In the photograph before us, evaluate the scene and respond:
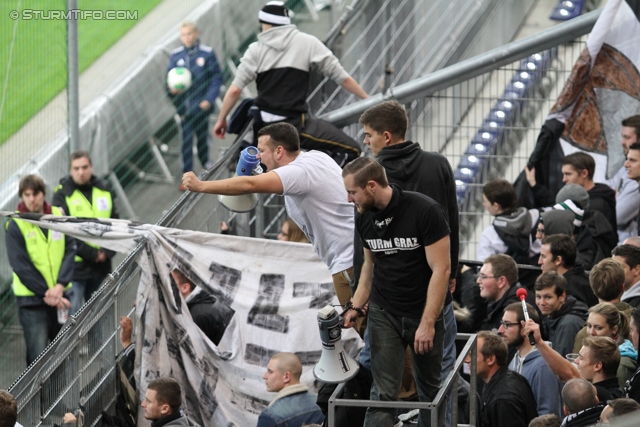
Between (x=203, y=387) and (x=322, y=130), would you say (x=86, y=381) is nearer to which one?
(x=203, y=387)

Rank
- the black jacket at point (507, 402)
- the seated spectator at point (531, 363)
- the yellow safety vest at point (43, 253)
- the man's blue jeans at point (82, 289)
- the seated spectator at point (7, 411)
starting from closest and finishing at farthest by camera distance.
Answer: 1. the seated spectator at point (7, 411)
2. the black jacket at point (507, 402)
3. the seated spectator at point (531, 363)
4. the yellow safety vest at point (43, 253)
5. the man's blue jeans at point (82, 289)

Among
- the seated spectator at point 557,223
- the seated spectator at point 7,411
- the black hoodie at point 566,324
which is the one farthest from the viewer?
the seated spectator at point 557,223

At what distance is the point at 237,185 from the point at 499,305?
9.03 ft

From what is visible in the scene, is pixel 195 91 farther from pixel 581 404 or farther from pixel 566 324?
pixel 581 404

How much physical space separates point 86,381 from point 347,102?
4678 mm

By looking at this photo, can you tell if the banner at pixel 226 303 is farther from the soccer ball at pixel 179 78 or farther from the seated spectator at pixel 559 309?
the soccer ball at pixel 179 78

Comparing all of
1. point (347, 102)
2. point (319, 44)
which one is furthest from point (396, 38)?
point (319, 44)

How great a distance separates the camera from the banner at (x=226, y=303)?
28.6 ft

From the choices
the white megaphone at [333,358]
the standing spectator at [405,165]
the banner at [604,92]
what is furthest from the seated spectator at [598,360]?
the banner at [604,92]

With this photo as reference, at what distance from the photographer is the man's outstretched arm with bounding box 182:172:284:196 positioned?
678cm

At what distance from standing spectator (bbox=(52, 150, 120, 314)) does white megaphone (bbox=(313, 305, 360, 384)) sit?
16.3ft

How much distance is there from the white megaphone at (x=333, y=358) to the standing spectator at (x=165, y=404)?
1.81 meters

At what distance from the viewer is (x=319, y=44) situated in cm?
1050
